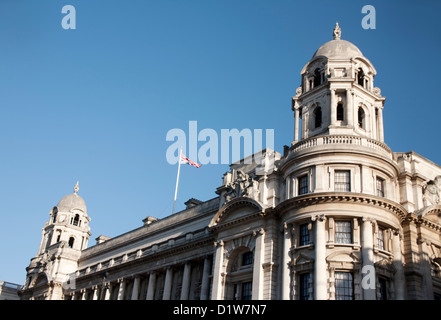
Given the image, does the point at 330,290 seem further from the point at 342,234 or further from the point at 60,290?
the point at 60,290

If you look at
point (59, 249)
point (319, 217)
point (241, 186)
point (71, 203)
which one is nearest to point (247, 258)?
point (241, 186)

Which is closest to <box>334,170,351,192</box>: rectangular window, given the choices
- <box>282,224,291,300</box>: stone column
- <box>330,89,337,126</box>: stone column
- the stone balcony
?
the stone balcony

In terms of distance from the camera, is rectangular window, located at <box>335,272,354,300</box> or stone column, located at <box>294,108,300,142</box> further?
stone column, located at <box>294,108,300,142</box>

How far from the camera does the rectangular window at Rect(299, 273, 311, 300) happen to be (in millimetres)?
38688

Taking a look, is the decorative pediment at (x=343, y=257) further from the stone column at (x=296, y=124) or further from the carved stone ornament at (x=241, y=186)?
the stone column at (x=296, y=124)

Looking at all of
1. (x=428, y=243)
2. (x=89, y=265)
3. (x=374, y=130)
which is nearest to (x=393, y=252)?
(x=428, y=243)

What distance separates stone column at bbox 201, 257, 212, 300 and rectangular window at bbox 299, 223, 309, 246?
12.6m

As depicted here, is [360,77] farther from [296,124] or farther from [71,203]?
[71,203]

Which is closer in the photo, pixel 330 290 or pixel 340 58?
pixel 330 290

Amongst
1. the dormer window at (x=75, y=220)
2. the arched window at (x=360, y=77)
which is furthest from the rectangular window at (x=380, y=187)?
the dormer window at (x=75, y=220)

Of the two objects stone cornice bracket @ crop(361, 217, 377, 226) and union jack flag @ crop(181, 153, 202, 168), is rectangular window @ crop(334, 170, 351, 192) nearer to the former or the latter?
stone cornice bracket @ crop(361, 217, 377, 226)
